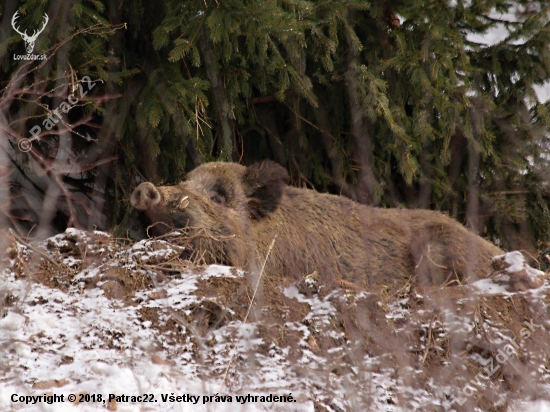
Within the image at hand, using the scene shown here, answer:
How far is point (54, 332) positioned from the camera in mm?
3699

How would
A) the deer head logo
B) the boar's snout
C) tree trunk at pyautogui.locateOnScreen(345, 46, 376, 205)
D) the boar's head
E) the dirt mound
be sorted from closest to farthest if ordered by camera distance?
the dirt mound < the boar's snout < the boar's head < the deer head logo < tree trunk at pyautogui.locateOnScreen(345, 46, 376, 205)

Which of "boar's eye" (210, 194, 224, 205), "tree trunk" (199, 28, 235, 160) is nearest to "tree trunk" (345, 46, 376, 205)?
"tree trunk" (199, 28, 235, 160)

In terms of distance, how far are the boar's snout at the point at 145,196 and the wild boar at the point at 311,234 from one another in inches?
11.3

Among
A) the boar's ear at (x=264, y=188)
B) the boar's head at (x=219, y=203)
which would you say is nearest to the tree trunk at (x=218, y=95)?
the boar's head at (x=219, y=203)

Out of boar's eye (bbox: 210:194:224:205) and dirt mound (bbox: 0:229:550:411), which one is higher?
boar's eye (bbox: 210:194:224:205)

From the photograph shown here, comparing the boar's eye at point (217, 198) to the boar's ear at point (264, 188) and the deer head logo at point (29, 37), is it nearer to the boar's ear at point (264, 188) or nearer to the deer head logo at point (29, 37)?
the boar's ear at point (264, 188)

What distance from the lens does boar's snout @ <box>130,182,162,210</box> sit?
444 centimetres

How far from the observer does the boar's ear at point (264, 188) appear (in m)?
5.29

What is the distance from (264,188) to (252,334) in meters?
1.64

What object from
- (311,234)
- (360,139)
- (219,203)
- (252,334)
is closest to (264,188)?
(219,203)

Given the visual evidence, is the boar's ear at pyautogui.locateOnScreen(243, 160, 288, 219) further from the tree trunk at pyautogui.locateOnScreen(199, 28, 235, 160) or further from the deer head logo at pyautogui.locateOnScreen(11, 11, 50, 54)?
the deer head logo at pyautogui.locateOnScreen(11, 11, 50, 54)

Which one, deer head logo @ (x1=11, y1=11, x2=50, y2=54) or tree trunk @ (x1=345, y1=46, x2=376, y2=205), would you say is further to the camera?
tree trunk @ (x1=345, y1=46, x2=376, y2=205)

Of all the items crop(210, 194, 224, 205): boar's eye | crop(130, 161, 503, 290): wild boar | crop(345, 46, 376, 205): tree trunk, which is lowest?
crop(130, 161, 503, 290): wild boar

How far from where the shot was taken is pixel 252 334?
3.99m
